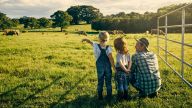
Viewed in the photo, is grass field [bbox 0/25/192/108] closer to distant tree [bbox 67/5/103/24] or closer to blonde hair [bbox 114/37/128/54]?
blonde hair [bbox 114/37/128/54]

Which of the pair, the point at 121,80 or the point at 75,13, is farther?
the point at 75,13

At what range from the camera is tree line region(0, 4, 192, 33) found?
6150cm

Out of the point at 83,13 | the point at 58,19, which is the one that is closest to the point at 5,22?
the point at 58,19

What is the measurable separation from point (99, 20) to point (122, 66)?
7378cm

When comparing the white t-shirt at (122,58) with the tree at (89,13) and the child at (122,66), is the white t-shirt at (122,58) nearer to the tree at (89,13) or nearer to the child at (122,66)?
the child at (122,66)

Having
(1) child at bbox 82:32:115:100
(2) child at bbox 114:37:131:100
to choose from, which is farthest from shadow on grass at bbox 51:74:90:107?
(2) child at bbox 114:37:131:100

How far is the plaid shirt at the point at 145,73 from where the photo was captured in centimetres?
618

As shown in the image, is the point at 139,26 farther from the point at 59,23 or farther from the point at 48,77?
the point at 48,77

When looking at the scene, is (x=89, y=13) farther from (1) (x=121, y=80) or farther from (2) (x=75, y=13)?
(1) (x=121, y=80)

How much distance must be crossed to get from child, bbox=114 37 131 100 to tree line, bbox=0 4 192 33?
1368 cm

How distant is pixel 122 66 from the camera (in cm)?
595

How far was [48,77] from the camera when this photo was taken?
846 centimetres

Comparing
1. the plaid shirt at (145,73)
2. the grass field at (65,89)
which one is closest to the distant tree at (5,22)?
the grass field at (65,89)

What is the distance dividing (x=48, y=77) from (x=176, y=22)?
1595 inches
